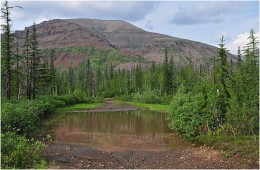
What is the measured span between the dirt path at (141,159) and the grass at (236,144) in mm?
487

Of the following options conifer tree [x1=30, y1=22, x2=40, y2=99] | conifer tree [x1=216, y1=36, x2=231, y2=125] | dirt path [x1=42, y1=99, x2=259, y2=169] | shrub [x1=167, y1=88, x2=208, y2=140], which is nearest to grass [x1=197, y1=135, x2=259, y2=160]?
dirt path [x1=42, y1=99, x2=259, y2=169]

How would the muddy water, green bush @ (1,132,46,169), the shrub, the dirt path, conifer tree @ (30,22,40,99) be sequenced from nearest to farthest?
1. green bush @ (1,132,46,169)
2. the dirt path
3. the muddy water
4. the shrub
5. conifer tree @ (30,22,40,99)

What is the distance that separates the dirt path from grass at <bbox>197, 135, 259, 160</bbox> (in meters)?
0.49

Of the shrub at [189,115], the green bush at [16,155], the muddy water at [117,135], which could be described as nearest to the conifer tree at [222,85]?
the shrub at [189,115]

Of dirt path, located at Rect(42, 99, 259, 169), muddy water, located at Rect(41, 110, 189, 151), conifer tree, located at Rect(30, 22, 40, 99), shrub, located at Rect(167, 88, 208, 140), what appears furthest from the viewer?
conifer tree, located at Rect(30, 22, 40, 99)

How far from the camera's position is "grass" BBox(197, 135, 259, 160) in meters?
21.7

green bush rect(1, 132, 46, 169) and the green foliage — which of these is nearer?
green bush rect(1, 132, 46, 169)

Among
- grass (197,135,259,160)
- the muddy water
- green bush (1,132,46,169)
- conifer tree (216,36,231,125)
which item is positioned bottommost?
the muddy water

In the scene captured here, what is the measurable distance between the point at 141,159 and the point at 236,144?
22.9 ft

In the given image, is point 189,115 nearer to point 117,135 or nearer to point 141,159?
point 117,135

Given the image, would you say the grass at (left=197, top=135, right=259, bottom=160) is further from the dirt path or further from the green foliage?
the green foliage

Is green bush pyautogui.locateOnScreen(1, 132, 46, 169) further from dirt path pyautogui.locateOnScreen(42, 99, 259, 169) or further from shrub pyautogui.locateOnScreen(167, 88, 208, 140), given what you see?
shrub pyautogui.locateOnScreen(167, 88, 208, 140)

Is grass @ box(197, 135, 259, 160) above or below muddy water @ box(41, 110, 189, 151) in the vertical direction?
above

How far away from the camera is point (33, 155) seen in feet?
59.3
